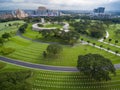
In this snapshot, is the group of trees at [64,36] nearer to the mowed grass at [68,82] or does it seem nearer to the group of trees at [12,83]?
the mowed grass at [68,82]

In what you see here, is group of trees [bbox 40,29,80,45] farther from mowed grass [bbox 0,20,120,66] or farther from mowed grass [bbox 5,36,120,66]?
mowed grass [bbox 5,36,120,66]

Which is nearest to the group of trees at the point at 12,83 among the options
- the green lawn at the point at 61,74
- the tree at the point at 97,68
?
the green lawn at the point at 61,74

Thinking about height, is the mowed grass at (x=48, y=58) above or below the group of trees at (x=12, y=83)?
below

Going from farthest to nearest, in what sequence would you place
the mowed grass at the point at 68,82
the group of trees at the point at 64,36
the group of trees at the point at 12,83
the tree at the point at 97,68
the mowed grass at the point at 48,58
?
the group of trees at the point at 64,36 < the mowed grass at the point at 48,58 < the mowed grass at the point at 68,82 < the tree at the point at 97,68 < the group of trees at the point at 12,83

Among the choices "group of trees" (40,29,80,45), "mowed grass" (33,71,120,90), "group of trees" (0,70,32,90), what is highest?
"group of trees" (40,29,80,45)

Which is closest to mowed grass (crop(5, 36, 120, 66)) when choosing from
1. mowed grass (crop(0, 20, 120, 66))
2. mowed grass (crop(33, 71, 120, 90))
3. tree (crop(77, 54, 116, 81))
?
mowed grass (crop(0, 20, 120, 66))
